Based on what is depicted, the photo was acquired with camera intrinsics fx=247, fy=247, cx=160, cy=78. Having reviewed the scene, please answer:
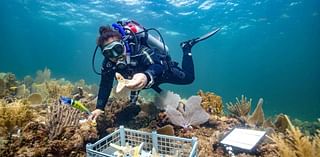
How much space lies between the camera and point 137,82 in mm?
3781

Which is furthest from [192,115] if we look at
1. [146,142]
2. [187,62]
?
[187,62]

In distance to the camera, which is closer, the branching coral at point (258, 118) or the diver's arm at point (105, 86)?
the diver's arm at point (105, 86)

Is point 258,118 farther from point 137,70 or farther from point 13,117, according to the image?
point 13,117

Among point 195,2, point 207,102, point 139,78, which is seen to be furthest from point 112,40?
point 195,2

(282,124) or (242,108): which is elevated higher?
(242,108)

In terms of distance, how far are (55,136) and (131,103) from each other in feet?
6.99

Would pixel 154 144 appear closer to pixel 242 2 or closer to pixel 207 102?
pixel 207 102

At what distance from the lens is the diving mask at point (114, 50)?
4.55 metres

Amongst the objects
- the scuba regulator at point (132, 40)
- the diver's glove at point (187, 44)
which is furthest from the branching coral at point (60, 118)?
the diver's glove at point (187, 44)

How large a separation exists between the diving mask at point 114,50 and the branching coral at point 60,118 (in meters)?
1.26

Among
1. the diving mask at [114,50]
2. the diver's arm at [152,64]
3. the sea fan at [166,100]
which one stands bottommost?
the sea fan at [166,100]

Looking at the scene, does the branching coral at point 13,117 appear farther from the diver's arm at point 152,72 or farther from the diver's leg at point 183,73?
the diver's leg at point 183,73

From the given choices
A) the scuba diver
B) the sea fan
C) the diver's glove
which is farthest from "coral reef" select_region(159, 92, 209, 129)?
the diver's glove

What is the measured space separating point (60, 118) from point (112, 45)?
1.58m
